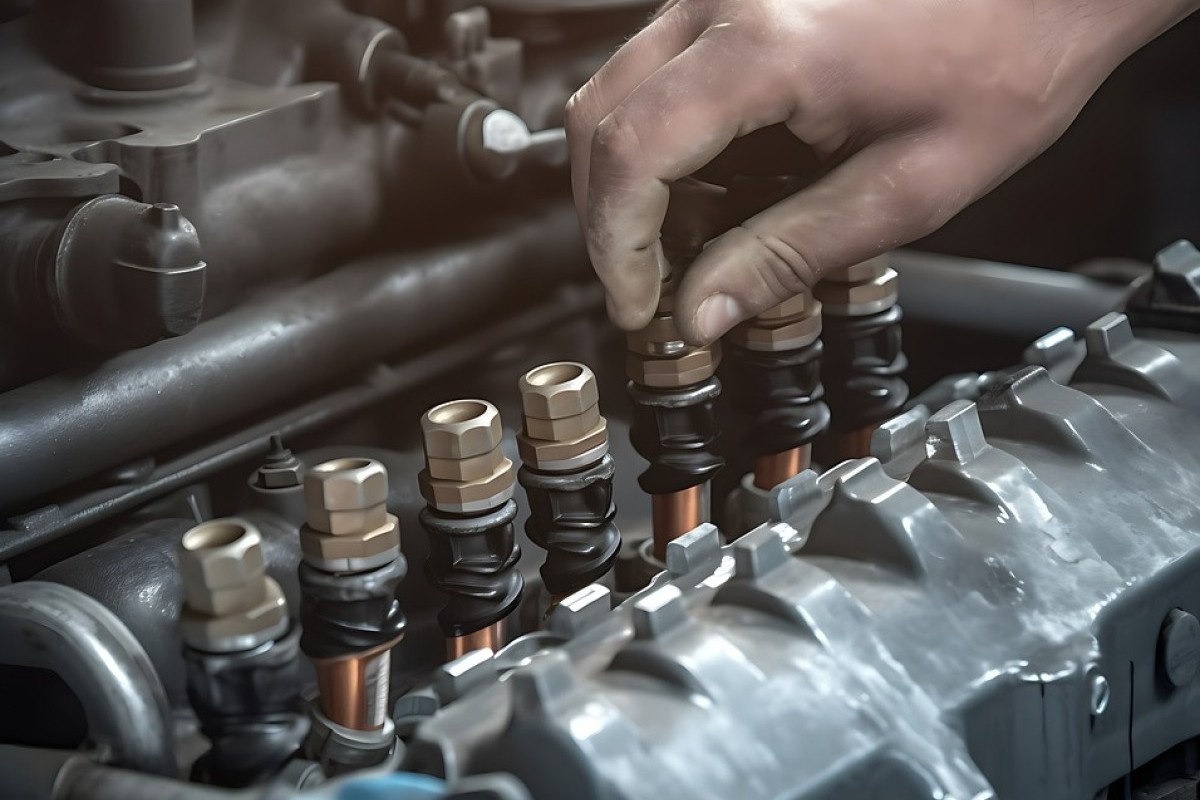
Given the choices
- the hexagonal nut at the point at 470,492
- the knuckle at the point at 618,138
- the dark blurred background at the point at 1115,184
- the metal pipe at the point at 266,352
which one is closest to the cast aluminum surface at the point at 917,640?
the hexagonal nut at the point at 470,492

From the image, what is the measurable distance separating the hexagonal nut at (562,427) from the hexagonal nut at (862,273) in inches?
10.6

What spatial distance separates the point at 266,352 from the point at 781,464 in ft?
1.13

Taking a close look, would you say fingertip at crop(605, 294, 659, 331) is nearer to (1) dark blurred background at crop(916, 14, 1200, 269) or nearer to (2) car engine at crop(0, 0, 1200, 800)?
(2) car engine at crop(0, 0, 1200, 800)

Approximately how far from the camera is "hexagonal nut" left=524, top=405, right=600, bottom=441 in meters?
0.83

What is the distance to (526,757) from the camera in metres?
0.61

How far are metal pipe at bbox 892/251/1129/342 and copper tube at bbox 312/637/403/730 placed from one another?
0.71 metres

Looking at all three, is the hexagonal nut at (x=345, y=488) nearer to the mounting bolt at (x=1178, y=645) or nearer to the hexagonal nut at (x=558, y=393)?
the hexagonal nut at (x=558, y=393)

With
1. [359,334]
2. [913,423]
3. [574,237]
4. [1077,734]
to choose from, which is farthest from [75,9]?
[1077,734]

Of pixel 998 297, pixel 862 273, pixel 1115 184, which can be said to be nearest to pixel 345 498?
pixel 862 273

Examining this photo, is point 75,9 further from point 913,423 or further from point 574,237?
point 913,423

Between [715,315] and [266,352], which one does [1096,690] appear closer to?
[715,315]

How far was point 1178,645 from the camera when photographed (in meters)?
0.80

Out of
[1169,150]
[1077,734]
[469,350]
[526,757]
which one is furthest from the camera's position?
[1169,150]

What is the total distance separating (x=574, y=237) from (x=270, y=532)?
396 mm
